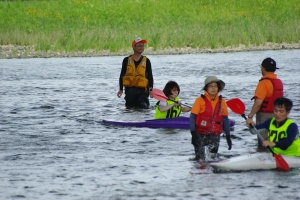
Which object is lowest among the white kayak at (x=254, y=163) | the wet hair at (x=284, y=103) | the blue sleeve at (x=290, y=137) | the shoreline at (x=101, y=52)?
the shoreline at (x=101, y=52)

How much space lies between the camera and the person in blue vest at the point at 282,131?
10.2m

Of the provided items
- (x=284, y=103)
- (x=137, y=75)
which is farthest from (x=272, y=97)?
(x=137, y=75)

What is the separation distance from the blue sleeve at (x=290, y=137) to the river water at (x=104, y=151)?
34 cm

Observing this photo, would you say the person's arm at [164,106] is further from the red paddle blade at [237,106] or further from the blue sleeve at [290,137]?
the blue sleeve at [290,137]

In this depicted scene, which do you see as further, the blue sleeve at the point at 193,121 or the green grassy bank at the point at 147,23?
the green grassy bank at the point at 147,23

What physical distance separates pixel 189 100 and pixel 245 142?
249 inches

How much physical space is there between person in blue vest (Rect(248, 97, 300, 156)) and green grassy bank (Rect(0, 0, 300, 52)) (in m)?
24.9

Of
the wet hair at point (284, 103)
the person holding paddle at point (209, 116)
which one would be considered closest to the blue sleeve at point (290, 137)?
the wet hair at point (284, 103)

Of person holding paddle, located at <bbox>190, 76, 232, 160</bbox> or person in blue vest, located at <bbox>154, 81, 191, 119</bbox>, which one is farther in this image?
person in blue vest, located at <bbox>154, 81, 191, 119</bbox>

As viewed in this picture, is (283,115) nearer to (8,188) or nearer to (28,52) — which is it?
(8,188)

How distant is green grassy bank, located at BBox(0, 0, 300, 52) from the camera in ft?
119

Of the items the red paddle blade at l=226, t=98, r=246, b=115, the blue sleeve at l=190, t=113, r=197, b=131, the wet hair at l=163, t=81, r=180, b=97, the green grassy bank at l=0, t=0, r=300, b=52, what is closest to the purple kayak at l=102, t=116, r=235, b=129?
the wet hair at l=163, t=81, r=180, b=97

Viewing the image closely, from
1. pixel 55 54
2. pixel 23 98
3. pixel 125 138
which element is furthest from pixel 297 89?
pixel 55 54

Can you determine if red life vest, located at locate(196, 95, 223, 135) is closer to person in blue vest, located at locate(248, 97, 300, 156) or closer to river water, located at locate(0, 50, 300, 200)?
river water, located at locate(0, 50, 300, 200)
